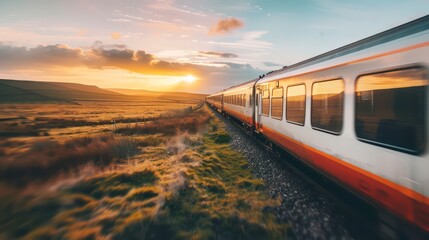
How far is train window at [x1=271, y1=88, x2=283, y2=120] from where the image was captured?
8805mm

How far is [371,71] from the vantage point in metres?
4.20

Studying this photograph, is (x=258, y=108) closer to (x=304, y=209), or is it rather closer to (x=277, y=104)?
(x=277, y=104)

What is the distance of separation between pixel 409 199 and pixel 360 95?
74.5 inches

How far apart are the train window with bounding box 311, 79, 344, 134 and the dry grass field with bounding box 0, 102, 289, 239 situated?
6.89 feet

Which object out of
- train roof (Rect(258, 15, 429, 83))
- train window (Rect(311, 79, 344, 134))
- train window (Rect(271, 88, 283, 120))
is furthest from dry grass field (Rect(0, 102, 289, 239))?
train roof (Rect(258, 15, 429, 83))

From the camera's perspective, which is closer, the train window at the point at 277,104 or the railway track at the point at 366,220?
the railway track at the point at 366,220

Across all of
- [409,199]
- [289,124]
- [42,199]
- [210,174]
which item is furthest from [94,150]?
[409,199]

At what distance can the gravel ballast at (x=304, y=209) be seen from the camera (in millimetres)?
4320

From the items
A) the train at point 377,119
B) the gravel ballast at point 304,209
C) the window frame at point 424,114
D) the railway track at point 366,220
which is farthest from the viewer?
the gravel ballast at point 304,209

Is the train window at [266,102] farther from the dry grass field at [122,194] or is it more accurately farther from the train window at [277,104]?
the dry grass field at [122,194]

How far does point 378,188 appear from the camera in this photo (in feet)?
13.1

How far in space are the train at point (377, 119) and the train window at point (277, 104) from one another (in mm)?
2008

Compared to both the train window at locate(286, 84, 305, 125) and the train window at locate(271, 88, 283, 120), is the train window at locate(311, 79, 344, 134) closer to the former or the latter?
the train window at locate(286, 84, 305, 125)

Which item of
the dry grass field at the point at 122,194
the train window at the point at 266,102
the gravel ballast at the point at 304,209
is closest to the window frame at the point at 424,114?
the gravel ballast at the point at 304,209
